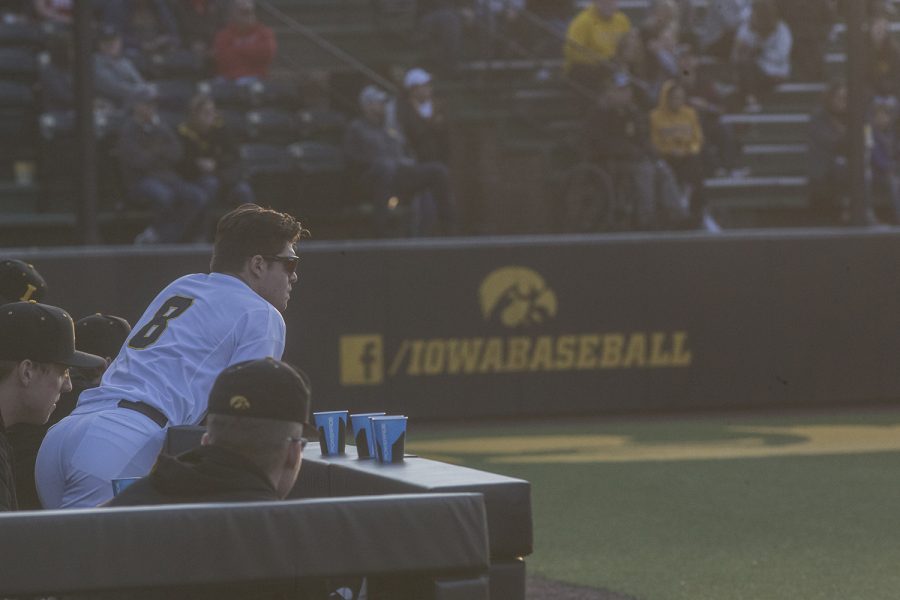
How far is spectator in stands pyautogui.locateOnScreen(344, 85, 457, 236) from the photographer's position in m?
18.1

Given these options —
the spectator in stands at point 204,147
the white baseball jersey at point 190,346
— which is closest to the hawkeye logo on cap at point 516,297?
the spectator in stands at point 204,147

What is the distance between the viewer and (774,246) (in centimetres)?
1523

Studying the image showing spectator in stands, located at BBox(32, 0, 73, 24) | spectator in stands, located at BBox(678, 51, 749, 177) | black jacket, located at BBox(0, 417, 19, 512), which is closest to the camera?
black jacket, located at BBox(0, 417, 19, 512)

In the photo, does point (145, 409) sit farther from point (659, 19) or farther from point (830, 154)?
point (830, 154)

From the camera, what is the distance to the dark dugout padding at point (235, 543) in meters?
3.85

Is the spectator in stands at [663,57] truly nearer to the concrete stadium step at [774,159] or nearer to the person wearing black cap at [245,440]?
the concrete stadium step at [774,159]

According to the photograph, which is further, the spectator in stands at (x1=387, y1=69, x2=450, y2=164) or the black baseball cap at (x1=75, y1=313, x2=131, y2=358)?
the spectator in stands at (x1=387, y1=69, x2=450, y2=164)

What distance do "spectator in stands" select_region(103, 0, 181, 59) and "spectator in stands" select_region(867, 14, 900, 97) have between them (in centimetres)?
865

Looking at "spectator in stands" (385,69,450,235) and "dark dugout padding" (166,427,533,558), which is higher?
"spectator in stands" (385,69,450,235)

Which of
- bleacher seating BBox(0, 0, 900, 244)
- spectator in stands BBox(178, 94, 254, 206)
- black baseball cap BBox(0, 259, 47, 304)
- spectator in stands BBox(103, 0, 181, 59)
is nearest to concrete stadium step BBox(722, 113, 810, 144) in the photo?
bleacher seating BBox(0, 0, 900, 244)

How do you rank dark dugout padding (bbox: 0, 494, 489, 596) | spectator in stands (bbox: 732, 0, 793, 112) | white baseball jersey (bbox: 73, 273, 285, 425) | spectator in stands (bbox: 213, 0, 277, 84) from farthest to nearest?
1. spectator in stands (bbox: 732, 0, 793, 112)
2. spectator in stands (bbox: 213, 0, 277, 84)
3. white baseball jersey (bbox: 73, 273, 285, 425)
4. dark dugout padding (bbox: 0, 494, 489, 596)

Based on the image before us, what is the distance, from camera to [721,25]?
2209 cm

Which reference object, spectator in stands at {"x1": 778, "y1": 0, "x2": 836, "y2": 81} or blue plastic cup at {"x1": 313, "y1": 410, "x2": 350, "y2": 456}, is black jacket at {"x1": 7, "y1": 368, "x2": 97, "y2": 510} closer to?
blue plastic cup at {"x1": 313, "y1": 410, "x2": 350, "y2": 456}

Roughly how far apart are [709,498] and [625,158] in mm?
8721
